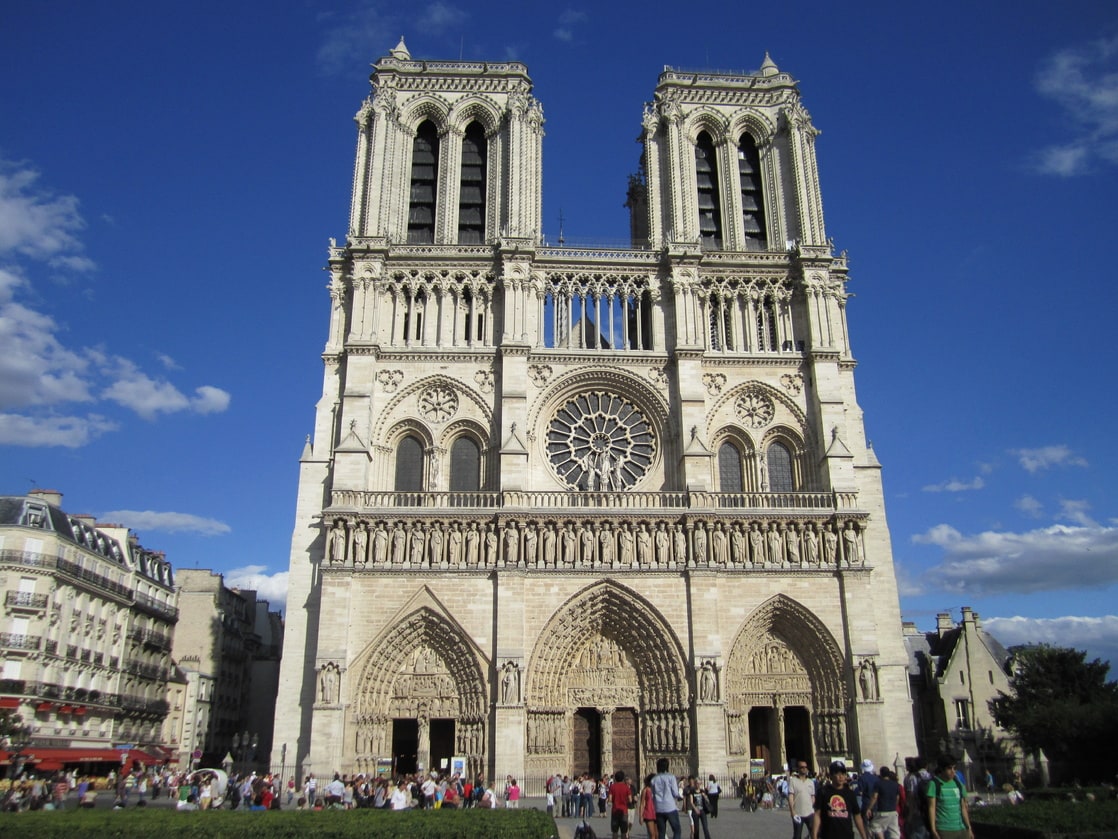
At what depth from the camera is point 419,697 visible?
906 inches

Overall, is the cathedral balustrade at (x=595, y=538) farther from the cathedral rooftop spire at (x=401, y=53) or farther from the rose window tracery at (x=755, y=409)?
the cathedral rooftop spire at (x=401, y=53)

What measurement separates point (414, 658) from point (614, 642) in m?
5.13

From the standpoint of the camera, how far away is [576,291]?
27516mm

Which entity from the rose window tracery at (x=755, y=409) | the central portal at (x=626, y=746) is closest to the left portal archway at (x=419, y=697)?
the central portal at (x=626, y=746)

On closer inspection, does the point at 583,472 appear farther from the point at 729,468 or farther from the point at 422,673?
the point at 422,673

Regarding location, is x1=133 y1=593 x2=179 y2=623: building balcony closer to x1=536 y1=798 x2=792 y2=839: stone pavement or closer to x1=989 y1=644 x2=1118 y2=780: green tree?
x1=536 y1=798 x2=792 y2=839: stone pavement

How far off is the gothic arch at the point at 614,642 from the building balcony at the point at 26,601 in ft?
46.3

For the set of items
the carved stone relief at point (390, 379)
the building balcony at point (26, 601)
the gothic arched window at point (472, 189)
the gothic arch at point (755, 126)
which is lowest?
the building balcony at point (26, 601)

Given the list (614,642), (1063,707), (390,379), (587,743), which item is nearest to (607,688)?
(614,642)

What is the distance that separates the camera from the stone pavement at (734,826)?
1498 centimetres

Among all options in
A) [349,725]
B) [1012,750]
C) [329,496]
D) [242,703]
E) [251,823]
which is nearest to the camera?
[251,823]

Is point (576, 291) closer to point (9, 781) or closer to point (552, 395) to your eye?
point (552, 395)

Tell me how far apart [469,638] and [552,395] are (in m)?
7.31

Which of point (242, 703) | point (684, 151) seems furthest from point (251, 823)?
point (242, 703)
